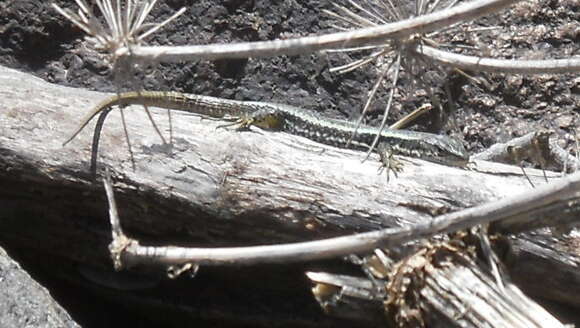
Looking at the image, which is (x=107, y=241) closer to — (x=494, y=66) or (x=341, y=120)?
(x=341, y=120)

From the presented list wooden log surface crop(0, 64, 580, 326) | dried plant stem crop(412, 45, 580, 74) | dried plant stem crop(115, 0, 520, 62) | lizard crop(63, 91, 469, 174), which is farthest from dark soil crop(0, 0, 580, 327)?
dried plant stem crop(115, 0, 520, 62)

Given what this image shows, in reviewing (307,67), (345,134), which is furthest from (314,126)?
(307,67)

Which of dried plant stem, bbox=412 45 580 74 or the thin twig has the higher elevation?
dried plant stem, bbox=412 45 580 74

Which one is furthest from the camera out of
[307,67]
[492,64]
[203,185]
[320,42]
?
[307,67]

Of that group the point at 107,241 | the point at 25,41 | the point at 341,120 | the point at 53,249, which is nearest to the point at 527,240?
the point at 341,120

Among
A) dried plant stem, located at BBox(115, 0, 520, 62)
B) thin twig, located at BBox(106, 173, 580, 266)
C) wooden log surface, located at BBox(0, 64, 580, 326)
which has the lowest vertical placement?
wooden log surface, located at BBox(0, 64, 580, 326)

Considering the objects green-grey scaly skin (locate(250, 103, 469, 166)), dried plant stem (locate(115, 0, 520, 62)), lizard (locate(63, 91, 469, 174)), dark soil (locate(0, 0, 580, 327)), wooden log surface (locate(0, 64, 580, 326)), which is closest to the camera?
dried plant stem (locate(115, 0, 520, 62))

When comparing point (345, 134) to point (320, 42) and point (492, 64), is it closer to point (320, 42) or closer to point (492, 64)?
point (492, 64)

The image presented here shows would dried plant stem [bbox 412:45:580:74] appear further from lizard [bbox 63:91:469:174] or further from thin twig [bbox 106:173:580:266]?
lizard [bbox 63:91:469:174]
